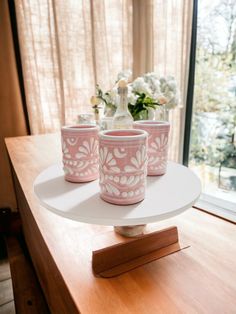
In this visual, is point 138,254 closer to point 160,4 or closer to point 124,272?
point 124,272

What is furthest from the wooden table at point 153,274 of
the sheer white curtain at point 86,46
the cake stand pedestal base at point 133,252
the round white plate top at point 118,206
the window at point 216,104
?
the sheer white curtain at point 86,46

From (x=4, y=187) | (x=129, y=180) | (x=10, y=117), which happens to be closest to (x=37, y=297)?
(x=129, y=180)

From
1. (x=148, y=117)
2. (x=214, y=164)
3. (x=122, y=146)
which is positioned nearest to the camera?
(x=122, y=146)

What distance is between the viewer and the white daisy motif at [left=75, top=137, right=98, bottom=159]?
0.58m

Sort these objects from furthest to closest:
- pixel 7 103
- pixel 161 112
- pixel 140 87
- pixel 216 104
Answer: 1. pixel 216 104
2. pixel 7 103
3. pixel 161 112
4. pixel 140 87

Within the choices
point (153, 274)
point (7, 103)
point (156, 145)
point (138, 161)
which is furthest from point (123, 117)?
point (7, 103)

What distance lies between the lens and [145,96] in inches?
38.4

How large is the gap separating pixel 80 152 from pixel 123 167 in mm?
165

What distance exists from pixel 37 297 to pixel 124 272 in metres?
0.77

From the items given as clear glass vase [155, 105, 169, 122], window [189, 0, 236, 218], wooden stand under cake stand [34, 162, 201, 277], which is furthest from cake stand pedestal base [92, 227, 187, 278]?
window [189, 0, 236, 218]

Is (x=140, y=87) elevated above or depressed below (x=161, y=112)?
above

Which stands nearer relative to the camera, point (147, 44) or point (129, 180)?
point (129, 180)

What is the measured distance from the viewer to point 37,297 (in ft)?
3.45

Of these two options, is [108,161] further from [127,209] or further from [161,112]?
[161,112]
